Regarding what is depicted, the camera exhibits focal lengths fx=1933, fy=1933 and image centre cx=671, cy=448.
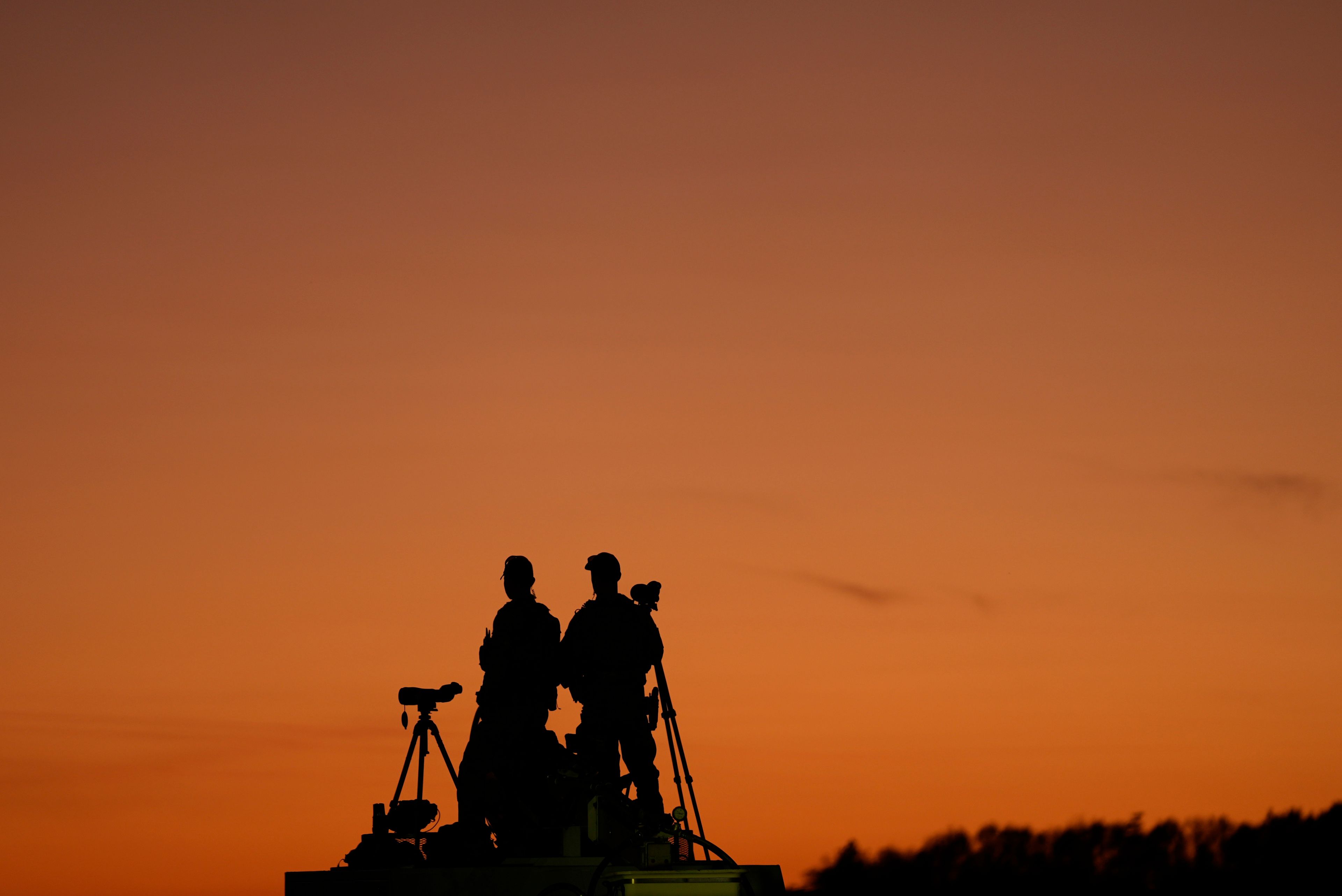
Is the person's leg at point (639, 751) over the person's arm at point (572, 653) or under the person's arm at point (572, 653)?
under

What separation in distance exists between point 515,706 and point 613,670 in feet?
4.28

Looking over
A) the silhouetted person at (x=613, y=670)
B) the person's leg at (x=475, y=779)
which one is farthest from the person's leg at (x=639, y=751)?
the person's leg at (x=475, y=779)

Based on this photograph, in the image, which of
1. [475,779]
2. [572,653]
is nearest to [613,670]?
[572,653]

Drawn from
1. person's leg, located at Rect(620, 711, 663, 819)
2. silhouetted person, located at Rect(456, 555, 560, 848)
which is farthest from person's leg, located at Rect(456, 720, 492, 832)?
person's leg, located at Rect(620, 711, 663, 819)

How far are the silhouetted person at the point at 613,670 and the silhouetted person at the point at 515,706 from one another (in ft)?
0.95

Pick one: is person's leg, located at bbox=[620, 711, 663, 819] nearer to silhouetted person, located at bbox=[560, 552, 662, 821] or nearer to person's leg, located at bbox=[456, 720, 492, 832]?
silhouetted person, located at bbox=[560, 552, 662, 821]

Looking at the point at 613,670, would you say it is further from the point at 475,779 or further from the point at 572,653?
the point at 475,779

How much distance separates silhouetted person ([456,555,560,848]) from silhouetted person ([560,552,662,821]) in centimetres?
29

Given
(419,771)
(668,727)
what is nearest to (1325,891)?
(668,727)

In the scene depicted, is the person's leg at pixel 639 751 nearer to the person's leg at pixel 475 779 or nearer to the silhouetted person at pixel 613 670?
the silhouetted person at pixel 613 670

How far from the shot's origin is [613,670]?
961 inches

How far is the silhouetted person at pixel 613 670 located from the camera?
79.6 feet

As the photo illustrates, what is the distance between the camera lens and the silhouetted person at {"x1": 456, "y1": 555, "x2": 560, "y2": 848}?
77.8ft

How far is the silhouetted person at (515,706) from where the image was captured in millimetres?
23703
